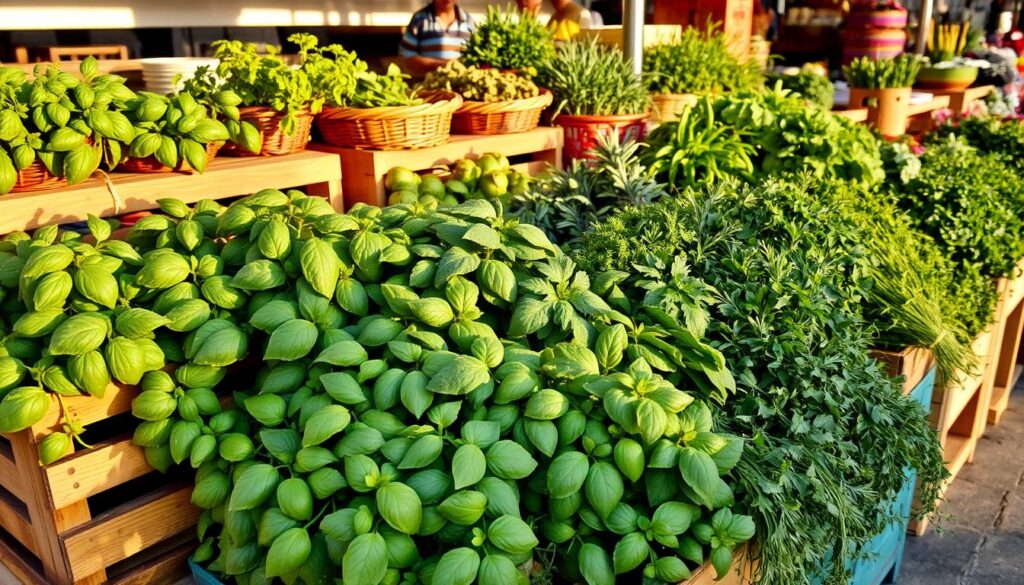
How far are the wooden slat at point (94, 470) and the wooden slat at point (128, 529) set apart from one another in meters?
0.06

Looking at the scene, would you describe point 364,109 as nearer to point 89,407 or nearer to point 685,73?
point 89,407

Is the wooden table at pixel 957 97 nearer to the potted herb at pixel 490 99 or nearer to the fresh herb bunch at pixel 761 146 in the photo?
the fresh herb bunch at pixel 761 146

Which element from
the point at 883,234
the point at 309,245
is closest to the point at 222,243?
the point at 309,245

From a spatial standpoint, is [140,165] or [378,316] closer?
[378,316]

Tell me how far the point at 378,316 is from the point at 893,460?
1223mm

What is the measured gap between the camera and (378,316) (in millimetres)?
1591

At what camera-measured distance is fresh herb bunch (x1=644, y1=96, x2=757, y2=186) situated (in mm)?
2902

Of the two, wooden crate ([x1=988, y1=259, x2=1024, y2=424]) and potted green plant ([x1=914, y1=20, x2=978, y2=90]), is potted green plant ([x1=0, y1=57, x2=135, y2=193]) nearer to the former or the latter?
wooden crate ([x1=988, y1=259, x2=1024, y2=424])

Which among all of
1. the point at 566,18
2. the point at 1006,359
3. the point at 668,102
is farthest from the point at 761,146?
the point at 566,18

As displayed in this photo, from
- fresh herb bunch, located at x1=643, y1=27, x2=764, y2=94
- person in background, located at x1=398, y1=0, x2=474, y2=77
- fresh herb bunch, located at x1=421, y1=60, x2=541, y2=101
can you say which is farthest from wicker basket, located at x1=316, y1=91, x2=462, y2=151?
person in background, located at x1=398, y1=0, x2=474, y2=77

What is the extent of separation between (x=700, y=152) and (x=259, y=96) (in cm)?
154

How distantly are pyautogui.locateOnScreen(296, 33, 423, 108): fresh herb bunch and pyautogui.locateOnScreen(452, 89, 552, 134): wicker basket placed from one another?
22 cm

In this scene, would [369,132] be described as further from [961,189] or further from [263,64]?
[961,189]

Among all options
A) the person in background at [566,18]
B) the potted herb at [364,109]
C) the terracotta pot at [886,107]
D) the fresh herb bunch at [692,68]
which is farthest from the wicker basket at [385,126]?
the terracotta pot at [886,107]
